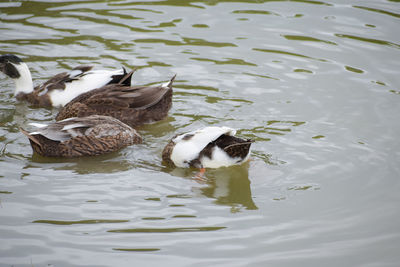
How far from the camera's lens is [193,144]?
239 inches

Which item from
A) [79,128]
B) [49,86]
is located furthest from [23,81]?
[79,128]

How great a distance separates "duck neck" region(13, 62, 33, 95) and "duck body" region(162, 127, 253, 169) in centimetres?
287

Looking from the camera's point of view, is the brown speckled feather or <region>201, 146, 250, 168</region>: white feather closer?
<region>201, 146, 250, 168</region>: white feather

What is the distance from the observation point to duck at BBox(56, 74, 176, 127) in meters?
7.29

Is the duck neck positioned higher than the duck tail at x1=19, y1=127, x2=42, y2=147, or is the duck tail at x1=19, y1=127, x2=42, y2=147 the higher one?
the duck neck

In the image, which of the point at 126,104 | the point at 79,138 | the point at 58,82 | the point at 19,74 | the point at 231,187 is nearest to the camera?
the point at 231,187

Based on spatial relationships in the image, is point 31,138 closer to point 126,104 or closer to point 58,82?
point 126,104

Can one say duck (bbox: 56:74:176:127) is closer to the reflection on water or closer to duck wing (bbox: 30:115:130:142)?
duck wing (bbox: 30:115:130:142)

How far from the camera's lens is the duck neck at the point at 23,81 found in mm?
8023

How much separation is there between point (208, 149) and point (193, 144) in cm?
17

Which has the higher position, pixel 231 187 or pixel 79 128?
pixel 79 128

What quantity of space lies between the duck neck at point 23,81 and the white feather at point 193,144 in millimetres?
2915

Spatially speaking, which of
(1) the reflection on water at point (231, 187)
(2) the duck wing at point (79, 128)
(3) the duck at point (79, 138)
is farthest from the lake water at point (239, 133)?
(2) the duck wing at point (79, 128)

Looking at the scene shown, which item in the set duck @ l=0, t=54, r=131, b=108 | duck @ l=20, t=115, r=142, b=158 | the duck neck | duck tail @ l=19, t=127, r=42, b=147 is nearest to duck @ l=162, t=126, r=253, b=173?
duck @ l=20, t=115, r=142, b=158
